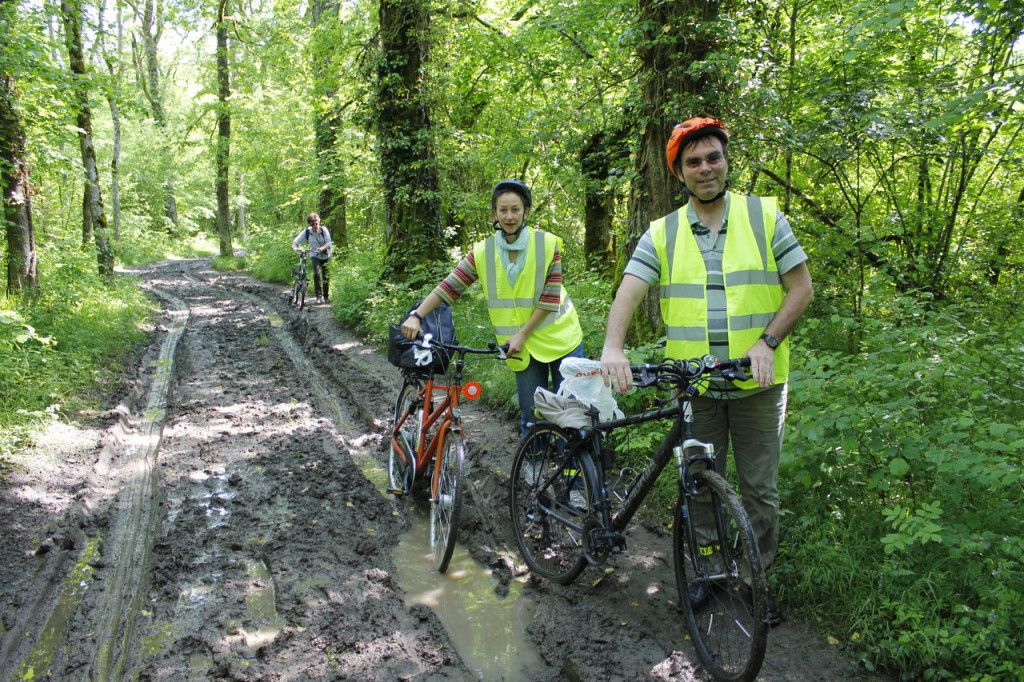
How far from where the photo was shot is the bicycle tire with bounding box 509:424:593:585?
12.1 ft

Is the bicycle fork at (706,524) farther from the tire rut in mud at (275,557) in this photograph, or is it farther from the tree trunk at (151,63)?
the tree trunk at (151,63)

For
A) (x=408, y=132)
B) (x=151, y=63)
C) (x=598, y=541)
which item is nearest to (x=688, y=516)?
(x=598, y=541)

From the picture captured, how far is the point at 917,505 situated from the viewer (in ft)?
11.7

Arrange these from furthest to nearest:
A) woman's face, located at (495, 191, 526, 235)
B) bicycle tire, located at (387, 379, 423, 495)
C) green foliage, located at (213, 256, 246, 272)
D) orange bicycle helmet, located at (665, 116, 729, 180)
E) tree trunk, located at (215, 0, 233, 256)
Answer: green foliage, located at (213, 256, 246, 272)
tree trunk, located at (215, 0, 233, 256)
bicycle tire, located at (387, 379, 423, 495)
woman's face, located at (495, 191, 526, 235)
orange bicycle helmet, located at (665, 116, 729, 180)

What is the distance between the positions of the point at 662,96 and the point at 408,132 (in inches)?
271

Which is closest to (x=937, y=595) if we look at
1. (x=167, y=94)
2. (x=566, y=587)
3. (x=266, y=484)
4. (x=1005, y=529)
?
(x=1005, y=529)

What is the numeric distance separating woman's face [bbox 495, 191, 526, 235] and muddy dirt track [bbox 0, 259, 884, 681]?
2.17 m

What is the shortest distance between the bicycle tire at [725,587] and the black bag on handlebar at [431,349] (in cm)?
202

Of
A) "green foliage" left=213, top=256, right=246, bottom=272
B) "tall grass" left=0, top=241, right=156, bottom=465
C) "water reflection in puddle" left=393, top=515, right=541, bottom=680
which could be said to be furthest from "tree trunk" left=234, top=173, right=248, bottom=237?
"water reflection in puddle" left=393, top=515, right=541, bottom=680

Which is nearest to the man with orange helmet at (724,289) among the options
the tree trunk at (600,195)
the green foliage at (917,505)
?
the green foliage at (917,505)

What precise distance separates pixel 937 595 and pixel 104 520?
538cm

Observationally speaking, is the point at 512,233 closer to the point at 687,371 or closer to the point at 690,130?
the point at 690,130

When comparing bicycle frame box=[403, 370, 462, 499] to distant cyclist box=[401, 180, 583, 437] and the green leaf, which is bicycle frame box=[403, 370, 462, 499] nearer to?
distant cyclist box=[401, 180, 583, 437]

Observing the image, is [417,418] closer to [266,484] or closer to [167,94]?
[266,484]
